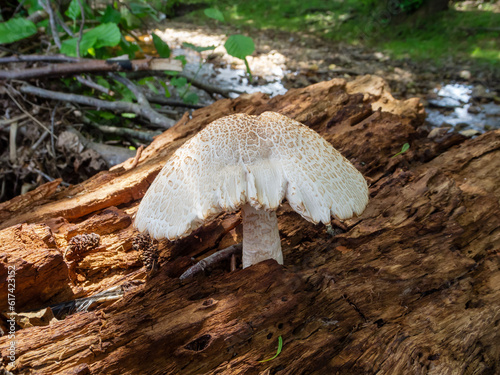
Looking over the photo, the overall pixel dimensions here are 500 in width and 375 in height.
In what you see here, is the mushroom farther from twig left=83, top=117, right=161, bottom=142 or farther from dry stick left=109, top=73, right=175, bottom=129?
dry stick left=109, top=73, right=175, bottom=129

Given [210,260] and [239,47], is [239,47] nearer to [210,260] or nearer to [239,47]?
[239,47]

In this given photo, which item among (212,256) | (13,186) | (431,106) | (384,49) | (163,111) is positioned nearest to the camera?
(212,256)

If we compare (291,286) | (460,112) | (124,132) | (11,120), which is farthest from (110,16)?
(460,112)

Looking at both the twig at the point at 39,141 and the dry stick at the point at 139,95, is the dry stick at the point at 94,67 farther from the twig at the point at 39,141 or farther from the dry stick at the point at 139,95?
the twig at the point at 39,141

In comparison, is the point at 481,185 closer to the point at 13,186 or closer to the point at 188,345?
the point at 188,345

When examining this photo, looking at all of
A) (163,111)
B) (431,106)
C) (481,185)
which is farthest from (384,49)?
(481,185)

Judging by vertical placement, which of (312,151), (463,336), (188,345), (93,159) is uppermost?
(312,151)

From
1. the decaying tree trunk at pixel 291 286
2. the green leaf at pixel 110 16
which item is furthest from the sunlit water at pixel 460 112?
the green leaf at pixel 110 16
